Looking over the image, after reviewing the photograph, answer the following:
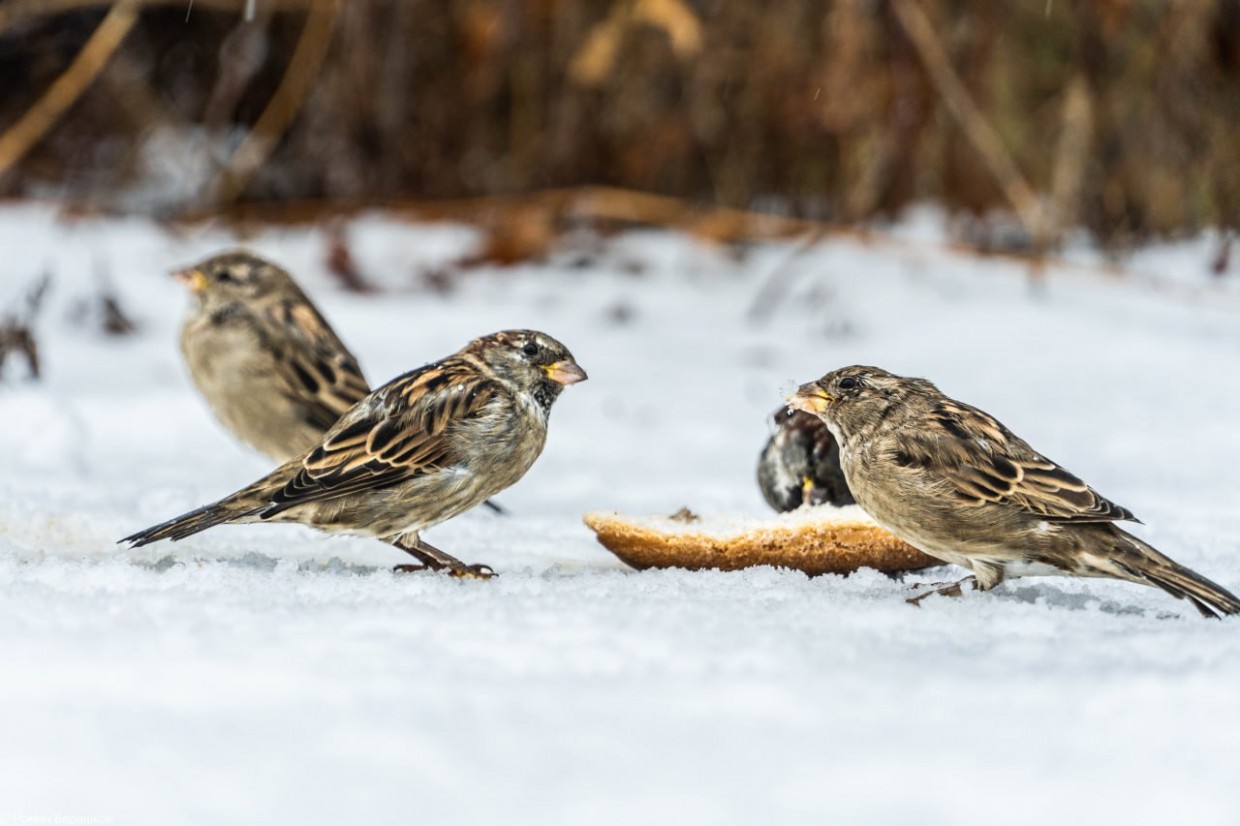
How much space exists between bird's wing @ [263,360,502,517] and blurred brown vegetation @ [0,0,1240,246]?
4066 millimetres

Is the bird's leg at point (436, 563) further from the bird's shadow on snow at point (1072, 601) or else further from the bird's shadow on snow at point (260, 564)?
the bird's shadow on snow at point (1072, 601)

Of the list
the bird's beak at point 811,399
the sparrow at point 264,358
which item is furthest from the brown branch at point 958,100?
the bird's beak at point 811,399

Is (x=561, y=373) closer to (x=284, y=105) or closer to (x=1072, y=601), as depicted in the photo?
(x=1072, y=601)

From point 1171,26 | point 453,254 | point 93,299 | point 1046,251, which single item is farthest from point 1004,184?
point 93,299

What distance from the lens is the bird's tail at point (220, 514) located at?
10.9 feet

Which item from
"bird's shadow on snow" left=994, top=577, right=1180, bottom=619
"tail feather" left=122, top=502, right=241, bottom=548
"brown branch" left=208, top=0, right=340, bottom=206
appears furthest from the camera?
"brown branch" left=208, top=0, right=340, bottom=206

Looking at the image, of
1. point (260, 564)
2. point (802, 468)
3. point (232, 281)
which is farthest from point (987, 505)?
point (232, 281)

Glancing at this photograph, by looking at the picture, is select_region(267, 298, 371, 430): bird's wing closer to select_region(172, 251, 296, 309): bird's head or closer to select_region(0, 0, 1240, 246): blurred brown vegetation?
select_region(172, 251, 296, 309): bird's head

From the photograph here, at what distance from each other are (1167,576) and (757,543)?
86cm

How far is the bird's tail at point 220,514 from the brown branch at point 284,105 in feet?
15.3

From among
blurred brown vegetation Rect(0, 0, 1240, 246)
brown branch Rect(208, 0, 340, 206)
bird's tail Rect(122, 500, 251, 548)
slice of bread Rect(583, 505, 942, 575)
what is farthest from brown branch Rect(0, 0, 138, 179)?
slice of bread Rect(583, 505, 942, 575)

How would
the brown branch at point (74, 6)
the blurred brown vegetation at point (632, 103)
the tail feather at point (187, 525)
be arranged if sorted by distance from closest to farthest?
the tail feather at point (187, 525) → the blurred brown vegetation at point (632, 103) → the brown branch at point (74, 6)

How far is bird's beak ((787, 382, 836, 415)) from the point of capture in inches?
143

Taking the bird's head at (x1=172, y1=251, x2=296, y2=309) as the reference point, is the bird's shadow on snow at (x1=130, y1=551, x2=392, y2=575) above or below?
below
